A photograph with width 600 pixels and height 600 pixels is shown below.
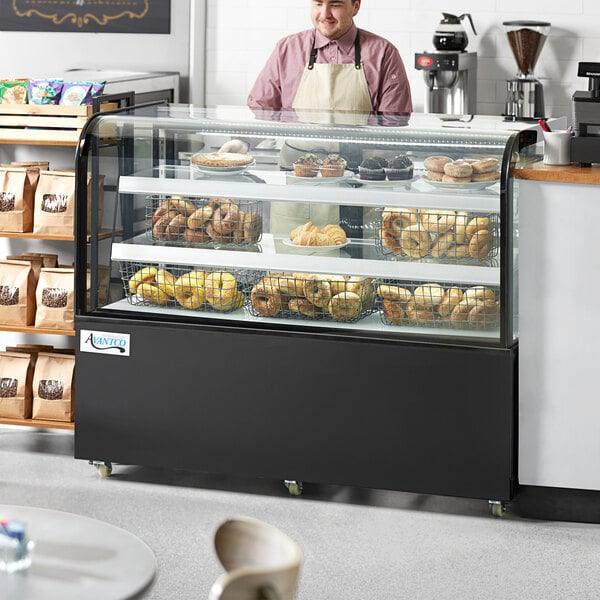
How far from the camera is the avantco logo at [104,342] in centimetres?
448

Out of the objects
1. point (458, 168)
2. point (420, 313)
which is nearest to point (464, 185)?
point (458, 168)

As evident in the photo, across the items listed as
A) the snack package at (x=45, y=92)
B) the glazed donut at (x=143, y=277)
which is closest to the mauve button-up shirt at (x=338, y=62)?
the snack package at (x=45, y=92)

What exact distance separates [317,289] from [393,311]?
11.7 inches

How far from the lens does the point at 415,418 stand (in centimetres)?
422

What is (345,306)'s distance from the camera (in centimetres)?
430

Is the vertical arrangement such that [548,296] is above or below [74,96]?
below

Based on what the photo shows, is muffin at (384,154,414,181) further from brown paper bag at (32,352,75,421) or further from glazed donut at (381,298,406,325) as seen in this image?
brown paper bag at (32,352,75,421)

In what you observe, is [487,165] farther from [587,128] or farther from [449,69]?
[449,69]

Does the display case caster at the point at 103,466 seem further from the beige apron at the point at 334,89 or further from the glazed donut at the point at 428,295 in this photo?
the beige apron at the point at 334,89

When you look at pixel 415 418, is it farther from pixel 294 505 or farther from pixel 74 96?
pixel 74 96

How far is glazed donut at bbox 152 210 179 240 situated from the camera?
4434 millimetres

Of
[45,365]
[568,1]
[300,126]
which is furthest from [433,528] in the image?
[568,1]

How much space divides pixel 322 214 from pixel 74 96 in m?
1.42

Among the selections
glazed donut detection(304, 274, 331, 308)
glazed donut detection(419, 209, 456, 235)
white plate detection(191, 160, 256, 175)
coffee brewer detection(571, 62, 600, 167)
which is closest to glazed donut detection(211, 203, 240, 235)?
white plate detection(191, 160, 256, 175)
